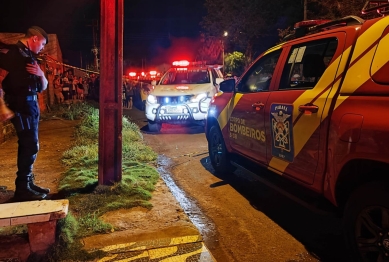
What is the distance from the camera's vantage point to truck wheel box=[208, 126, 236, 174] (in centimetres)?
532

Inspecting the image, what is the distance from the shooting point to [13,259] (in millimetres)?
2861

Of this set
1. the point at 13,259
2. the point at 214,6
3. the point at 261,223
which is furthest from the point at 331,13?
the point at 13,259

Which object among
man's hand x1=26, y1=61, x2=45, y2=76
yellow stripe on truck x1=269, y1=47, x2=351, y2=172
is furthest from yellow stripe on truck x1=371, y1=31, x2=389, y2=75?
man's hand x1=26, y1=61, x2=45, y2=76

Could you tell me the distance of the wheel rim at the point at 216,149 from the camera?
5454 mm

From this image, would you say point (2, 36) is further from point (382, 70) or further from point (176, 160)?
point (382, 70)

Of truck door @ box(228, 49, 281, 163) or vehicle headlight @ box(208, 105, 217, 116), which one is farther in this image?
vehicle headlight @ box(208, 105, 217, 116)

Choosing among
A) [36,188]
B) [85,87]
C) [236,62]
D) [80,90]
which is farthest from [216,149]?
[236,62]

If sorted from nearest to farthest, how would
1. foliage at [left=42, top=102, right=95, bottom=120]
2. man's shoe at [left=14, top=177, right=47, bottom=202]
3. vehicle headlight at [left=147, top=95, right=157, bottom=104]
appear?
1. man's shoe at [left=14, top=177, right=47, bottom=202]
2. vehicle headlight at [left=147, top=95, right=157, bottom=104]
3. foliage at [left=42, top=102, right=95, bottom=120]

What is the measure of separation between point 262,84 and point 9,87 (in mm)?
2830

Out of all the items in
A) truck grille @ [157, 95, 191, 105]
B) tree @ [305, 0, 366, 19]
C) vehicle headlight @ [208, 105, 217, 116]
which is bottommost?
vehicle headlight @ [208, 105, 217, 116]

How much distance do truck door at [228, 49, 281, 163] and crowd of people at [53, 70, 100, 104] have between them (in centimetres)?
1142

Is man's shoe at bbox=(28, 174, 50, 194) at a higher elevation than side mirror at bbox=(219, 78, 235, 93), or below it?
below

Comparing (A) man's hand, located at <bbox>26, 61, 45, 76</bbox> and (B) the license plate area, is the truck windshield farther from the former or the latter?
(A) man's hand, located at <bbox>26, 61, 45, 76</bbox>

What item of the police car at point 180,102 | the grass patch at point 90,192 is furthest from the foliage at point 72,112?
the grass patch at point 90,192
